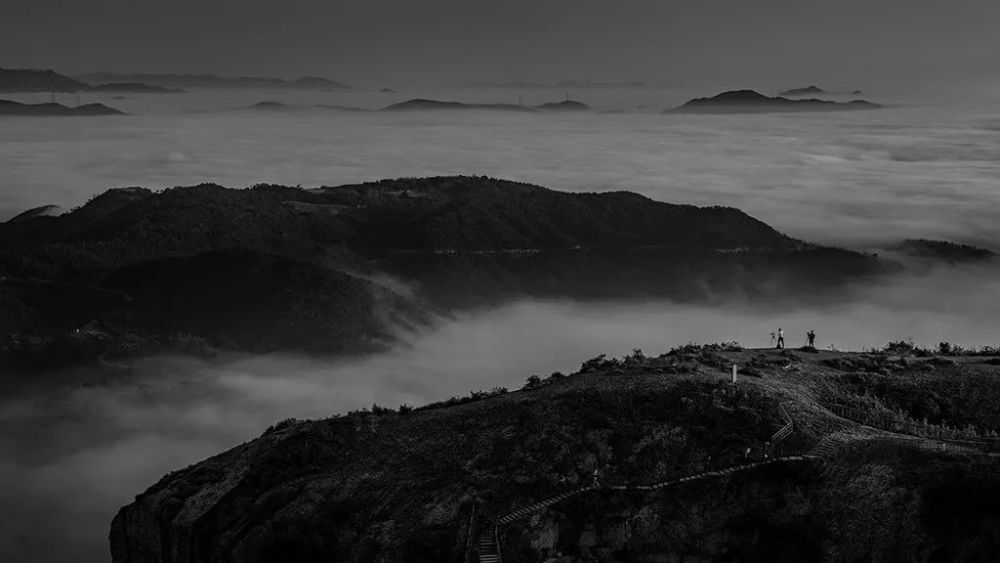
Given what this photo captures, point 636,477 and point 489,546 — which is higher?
point 636,477

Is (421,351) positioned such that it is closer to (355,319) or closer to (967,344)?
(355,319)

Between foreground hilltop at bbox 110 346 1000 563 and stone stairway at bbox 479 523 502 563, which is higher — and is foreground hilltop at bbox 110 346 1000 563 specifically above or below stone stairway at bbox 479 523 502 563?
above

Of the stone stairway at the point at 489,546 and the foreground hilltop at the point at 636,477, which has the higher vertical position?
the foreground hilltop at the point at 636,477

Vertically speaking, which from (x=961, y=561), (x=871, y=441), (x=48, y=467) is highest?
(x=871, y=441)

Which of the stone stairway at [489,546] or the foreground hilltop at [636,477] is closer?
the foreground hilltop at [636,477]

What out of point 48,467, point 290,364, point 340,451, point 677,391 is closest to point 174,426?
point 48,467

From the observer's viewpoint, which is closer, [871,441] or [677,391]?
[871,441]

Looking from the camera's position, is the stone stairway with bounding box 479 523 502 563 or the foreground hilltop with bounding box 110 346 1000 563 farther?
the stone stairway with bounding box 479 523 502 563

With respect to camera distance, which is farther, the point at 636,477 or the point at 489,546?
the point at 636,477
